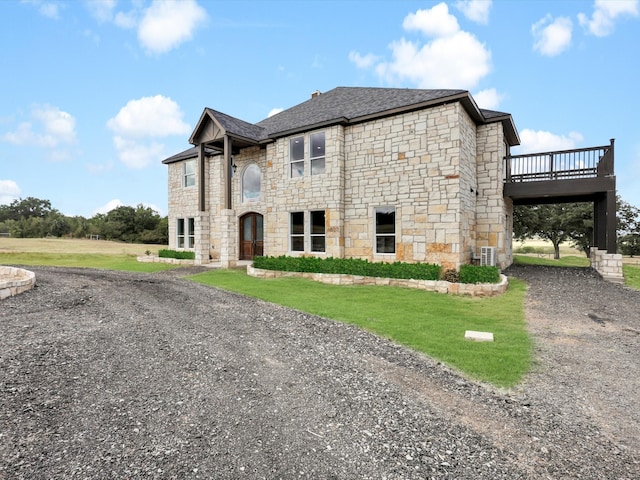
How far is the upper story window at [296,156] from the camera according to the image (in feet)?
47.6

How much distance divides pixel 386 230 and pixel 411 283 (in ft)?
9.32

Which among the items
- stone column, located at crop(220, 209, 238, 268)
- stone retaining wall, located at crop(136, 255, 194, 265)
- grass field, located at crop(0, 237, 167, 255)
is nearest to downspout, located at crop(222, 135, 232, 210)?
stone column, located at crop(220, 209, 238, 268)

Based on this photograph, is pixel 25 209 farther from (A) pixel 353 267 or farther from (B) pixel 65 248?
(A) pixel 353 267

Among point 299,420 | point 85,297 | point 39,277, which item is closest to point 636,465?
point 299,420

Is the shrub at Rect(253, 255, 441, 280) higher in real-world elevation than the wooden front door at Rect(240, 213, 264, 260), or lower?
lower

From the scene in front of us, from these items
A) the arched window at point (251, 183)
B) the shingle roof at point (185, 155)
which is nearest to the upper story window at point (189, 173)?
the shingle roof at point (185, 155)

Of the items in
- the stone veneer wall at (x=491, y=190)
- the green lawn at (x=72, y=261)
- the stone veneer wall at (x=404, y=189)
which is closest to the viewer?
the stone veneer wall at (x=404, y=189)

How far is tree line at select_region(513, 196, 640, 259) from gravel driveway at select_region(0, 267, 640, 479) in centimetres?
2047

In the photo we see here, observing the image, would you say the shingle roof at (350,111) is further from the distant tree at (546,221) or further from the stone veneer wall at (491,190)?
the distant tree at (546,221)

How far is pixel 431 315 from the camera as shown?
7.41m

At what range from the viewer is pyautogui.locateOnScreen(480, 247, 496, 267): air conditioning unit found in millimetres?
12297

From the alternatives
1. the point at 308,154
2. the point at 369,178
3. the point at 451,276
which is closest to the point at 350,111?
the point at 308,154

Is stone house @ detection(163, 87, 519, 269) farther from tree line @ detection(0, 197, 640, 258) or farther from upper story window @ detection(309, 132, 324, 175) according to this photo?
tree line @ detection(0, 197, 640, 258)

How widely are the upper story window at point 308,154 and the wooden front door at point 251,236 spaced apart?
3.89 m
